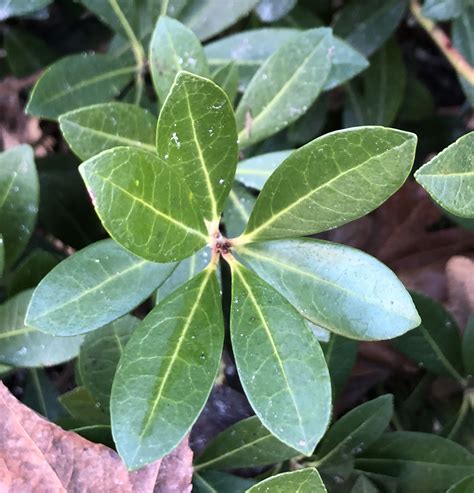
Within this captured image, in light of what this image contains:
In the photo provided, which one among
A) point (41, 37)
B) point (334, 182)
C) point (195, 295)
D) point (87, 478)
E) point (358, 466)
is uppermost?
point (41, 37)

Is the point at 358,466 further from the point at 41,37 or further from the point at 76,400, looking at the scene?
the point at 41,37

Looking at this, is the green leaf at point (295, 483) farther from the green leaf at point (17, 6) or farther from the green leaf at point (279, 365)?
the green leaf at point (17, 6)

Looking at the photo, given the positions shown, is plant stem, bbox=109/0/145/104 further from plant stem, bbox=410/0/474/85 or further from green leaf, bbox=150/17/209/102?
plant stem, bbox=410/0/474/85

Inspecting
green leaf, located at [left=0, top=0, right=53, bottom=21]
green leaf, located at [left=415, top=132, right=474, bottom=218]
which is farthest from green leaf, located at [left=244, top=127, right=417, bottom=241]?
green leaf, located at [left=0, top=0, right=53, bottom=21]

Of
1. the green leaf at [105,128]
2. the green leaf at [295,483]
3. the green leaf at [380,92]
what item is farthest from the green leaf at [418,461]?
the green leaf at [380,92]

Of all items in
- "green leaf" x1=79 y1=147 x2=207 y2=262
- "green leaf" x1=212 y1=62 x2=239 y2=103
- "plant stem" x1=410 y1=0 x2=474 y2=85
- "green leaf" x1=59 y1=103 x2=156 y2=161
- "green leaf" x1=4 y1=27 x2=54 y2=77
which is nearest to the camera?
"green leaf" x1=79 y1=147 x2=207 y2=262

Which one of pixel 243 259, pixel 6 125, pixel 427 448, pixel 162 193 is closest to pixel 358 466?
→ pixel 427 448
